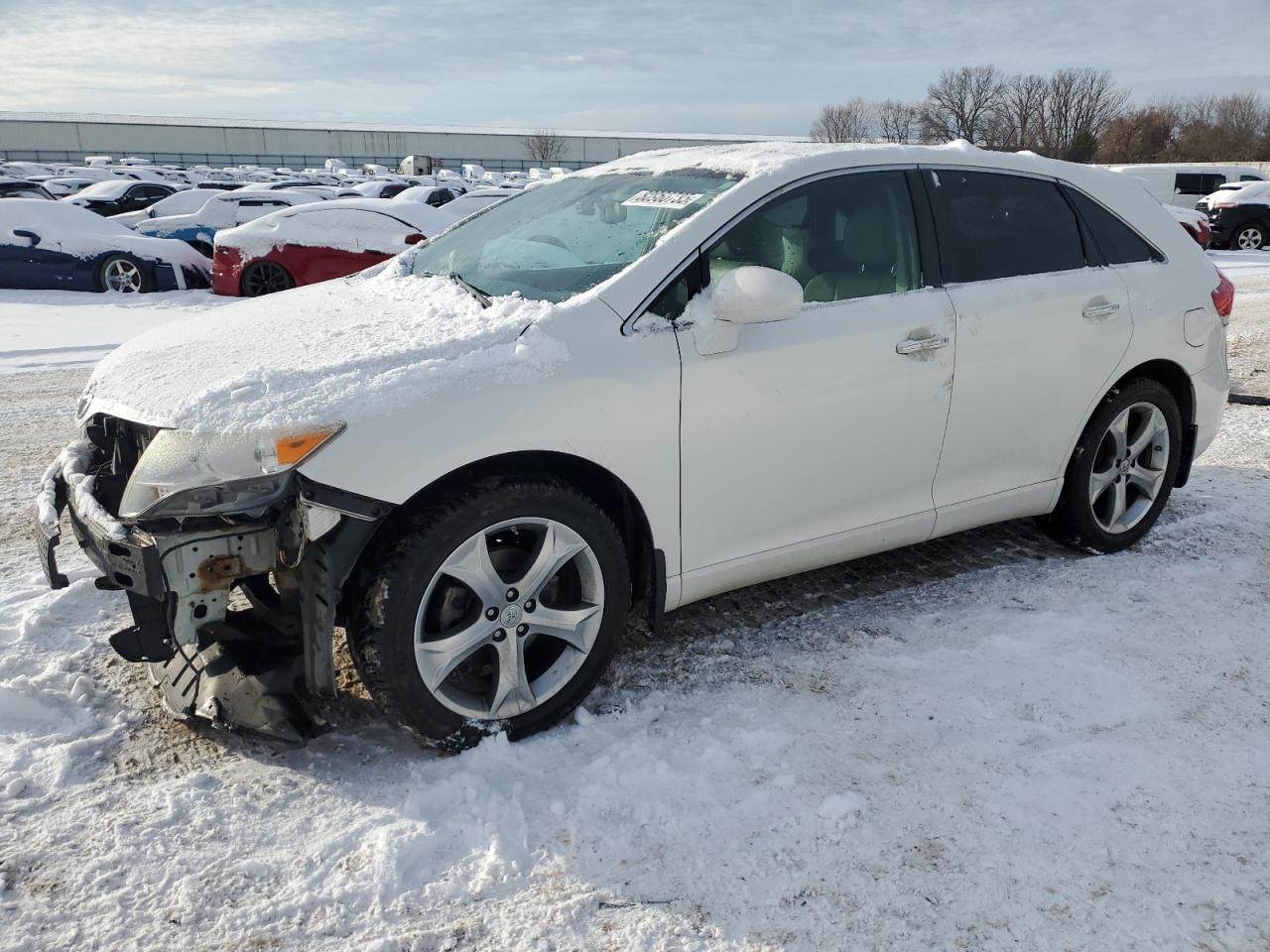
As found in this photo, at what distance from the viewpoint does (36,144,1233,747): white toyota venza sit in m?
2.69

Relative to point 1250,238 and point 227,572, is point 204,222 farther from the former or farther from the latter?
point 1250,238

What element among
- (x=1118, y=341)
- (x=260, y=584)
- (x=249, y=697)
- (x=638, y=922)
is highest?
(x=1118, y=341)

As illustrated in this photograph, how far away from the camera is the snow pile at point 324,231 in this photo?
38.3ft

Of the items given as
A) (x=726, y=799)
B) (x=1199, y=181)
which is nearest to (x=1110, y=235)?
(x=726, y=799)

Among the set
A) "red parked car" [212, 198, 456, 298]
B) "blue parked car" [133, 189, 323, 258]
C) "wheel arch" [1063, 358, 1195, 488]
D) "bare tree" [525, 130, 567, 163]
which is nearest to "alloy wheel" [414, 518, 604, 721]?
"wheel arch" [1063, 358, 1195, 488]

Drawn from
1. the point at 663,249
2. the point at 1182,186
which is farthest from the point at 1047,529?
the point at 1182,186

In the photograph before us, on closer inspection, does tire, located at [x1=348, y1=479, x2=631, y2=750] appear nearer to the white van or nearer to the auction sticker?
the auction sticker

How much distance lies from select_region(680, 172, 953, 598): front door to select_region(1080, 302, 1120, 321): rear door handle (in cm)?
79

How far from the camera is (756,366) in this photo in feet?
10.6

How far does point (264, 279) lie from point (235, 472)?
10.1m

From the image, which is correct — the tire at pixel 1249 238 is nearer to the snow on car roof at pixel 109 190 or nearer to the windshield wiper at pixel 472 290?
the windshield wiper at pixel 472 290

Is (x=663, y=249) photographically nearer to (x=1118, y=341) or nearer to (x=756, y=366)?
(x=756, y=366)

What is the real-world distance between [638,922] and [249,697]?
1333mm

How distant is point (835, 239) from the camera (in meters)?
3.58
